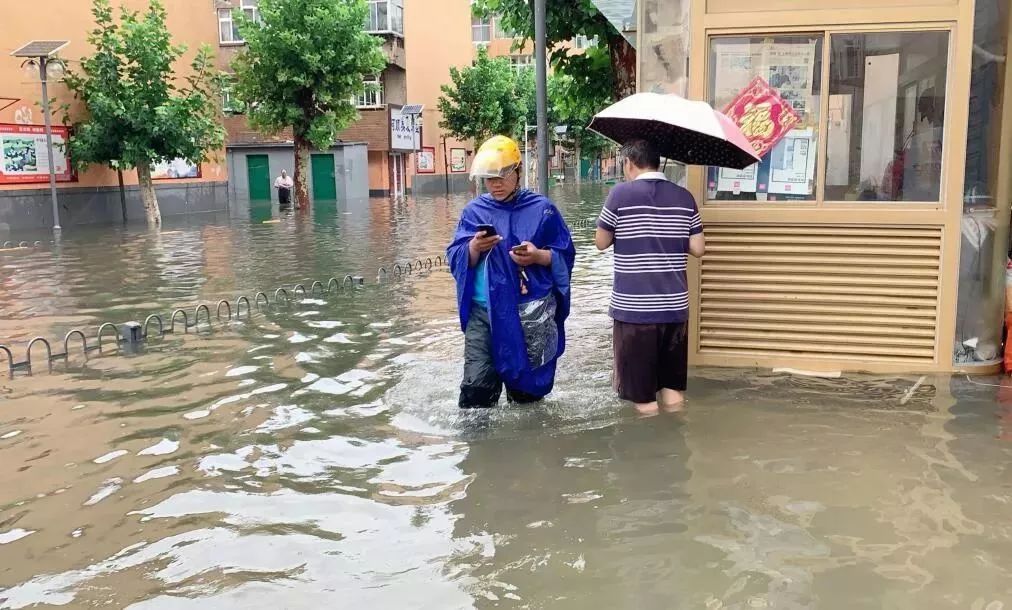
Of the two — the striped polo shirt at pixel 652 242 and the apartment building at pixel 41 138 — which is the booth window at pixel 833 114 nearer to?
the striped polo shirt at pixel 652 242

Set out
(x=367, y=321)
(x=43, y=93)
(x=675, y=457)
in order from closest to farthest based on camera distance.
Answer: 1. (x=675, y=457)
2. (x=367, y=321)
3. (x=43, y=93)

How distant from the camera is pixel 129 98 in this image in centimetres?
Answer: 2219

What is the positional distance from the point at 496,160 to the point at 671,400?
1.82 m

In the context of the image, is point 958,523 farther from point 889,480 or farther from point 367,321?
point 367,321

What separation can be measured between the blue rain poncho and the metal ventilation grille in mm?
1591

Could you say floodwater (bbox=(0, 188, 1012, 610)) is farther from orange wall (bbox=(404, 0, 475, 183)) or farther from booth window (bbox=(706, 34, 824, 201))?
orange wall (bbox=(404, 0, 475, 183))

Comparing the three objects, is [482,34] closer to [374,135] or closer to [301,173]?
[374,135]

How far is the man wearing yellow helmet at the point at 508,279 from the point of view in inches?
200

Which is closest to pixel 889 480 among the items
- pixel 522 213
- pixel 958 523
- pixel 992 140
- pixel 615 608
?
pixel 958 523

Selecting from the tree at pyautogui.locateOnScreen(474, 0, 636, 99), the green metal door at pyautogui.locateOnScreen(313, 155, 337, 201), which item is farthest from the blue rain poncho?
the green metal door at pyautogui.locateOnScreen(313, 155, 337, 201)

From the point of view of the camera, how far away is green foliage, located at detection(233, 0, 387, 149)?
92.4 feet

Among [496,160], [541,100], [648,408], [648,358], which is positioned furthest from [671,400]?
[541,100]

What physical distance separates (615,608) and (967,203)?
14.3 ft

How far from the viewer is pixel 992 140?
607cm
